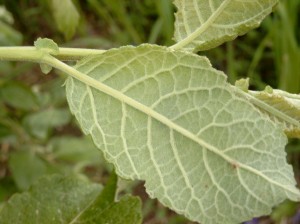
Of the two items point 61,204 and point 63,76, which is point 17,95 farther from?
point 61,204

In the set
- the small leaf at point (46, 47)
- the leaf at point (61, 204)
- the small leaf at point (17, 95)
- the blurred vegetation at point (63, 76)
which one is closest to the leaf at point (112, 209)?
the leaf at point (61, 204)

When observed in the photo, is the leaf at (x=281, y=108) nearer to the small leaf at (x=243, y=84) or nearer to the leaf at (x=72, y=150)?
the small leaf at (x=243, y=84)

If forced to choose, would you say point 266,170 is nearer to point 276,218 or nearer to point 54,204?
point 54,204

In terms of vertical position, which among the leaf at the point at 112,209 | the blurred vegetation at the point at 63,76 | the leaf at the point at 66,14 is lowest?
the blurred vegetation at the point at 63,76

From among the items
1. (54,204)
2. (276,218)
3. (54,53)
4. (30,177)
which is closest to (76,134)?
(276,218)

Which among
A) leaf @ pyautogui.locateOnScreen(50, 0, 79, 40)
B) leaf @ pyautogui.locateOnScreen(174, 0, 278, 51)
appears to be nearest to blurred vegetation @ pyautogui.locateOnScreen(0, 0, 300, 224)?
leaf @ pyautogui.locateOnScreen(50, 0, 79, 40)
